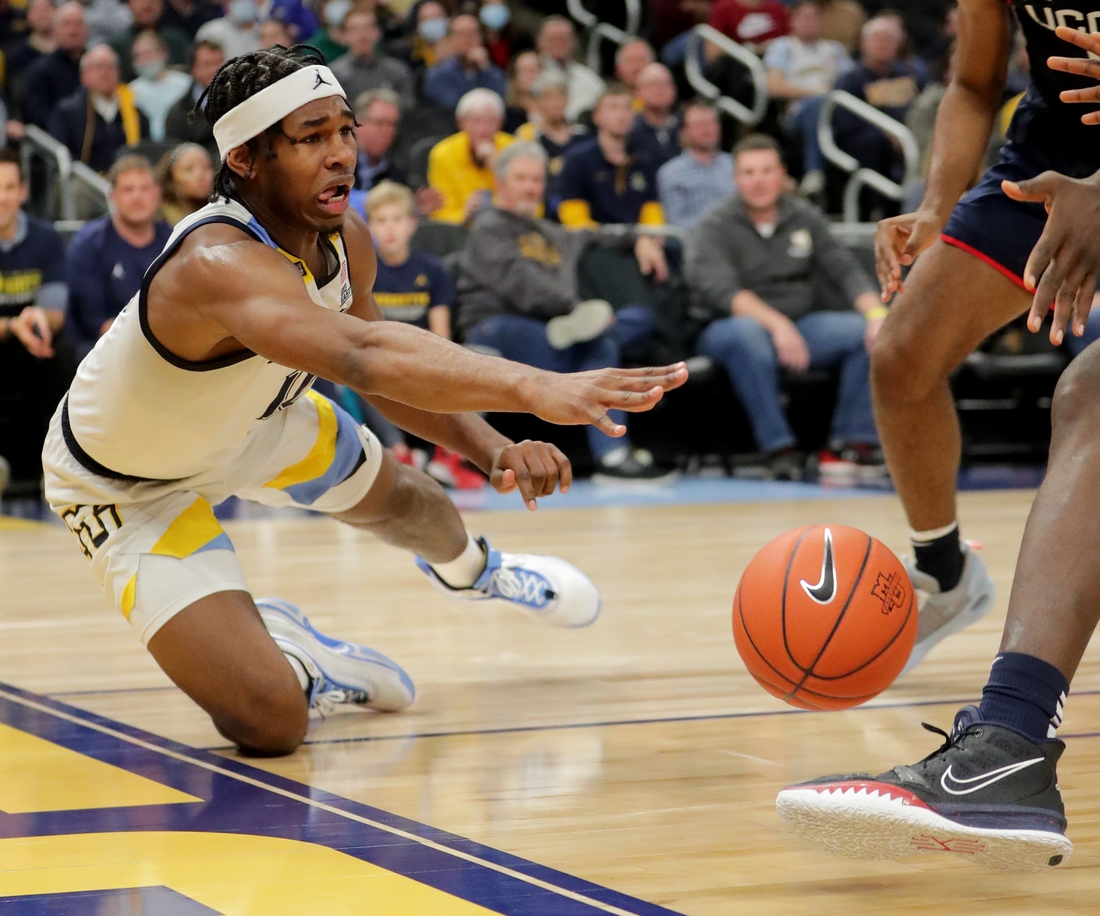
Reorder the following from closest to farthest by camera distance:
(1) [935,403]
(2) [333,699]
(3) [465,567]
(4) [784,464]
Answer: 1. (2) [333,699]
2. (1) [935,403]
3. (3) [465,567]
4. (4) [784,464]

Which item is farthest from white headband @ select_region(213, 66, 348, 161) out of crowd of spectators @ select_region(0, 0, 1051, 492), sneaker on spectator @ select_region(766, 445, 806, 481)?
sneaker on spectator @ select_region(766, 445, 806, 481)

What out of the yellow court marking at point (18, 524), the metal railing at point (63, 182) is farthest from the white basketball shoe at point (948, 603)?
the metal railing at point (63, 182)

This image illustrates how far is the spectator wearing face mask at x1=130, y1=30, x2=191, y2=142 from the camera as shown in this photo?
11.5m

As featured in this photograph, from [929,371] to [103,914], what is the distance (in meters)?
2.35

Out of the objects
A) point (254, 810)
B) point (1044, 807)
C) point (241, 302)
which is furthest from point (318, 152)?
point (1044, 807)

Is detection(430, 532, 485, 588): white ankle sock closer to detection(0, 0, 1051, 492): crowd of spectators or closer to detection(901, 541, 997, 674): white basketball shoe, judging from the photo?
detection(901, 541, 997, 674): white basketball shoe

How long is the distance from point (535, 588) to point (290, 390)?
1156 millimetres

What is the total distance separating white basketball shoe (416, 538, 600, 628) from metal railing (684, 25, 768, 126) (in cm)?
918

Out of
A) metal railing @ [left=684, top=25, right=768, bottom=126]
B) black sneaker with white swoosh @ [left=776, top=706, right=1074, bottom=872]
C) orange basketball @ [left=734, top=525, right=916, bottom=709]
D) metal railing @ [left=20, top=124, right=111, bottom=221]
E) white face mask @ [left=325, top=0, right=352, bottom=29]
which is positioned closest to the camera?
black sneaker with white swoosh @ [left=776, top=706, right=1074, bottom=872]

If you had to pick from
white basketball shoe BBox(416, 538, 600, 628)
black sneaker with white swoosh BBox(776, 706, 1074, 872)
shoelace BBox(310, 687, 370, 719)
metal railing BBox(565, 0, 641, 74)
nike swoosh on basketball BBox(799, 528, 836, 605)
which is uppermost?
black sneaker with white swoosh BBox(776, 706, 1074, 872)

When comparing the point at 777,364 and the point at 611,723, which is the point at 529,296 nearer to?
the point at 777,364

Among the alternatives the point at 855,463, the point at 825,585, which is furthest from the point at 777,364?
the point at 825,585

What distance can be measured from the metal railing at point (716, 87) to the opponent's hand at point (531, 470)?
34.8ft

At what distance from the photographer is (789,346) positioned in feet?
32.6
